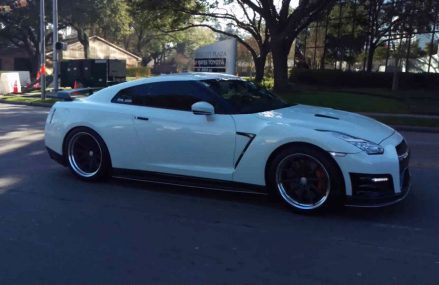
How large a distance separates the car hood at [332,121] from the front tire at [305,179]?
305 mm

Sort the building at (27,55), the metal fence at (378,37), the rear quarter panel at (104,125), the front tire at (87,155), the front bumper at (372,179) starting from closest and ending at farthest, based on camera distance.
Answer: the front bumper at (372,179) → the rear quarter panel at (104,125) → the front tire at (87,155) → the metal fence at (378,37) → the building at (27,55)

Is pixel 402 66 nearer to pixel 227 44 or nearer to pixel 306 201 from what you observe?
pixel 227 44

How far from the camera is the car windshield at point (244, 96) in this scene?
577 centimetres

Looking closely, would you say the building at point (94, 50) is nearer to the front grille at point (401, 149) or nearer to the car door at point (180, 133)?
the car door at point (180, 133)

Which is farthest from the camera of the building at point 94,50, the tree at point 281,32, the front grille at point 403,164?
the building at point 94,50

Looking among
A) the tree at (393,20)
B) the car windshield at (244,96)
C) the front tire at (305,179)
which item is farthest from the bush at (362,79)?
the front tire at (305,179)

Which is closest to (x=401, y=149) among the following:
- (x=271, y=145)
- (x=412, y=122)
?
(x=271, y=145)

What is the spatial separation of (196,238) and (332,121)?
1.95 metres

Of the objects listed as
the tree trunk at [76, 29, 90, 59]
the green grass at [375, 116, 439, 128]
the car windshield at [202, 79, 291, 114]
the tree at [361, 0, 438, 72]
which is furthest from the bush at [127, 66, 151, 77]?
the car windshield at [202, 79, 291, 114]

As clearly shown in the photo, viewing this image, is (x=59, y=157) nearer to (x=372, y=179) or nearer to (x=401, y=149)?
(x=372, y=179)

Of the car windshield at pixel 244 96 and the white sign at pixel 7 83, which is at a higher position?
the car windshield at pixel 244 96

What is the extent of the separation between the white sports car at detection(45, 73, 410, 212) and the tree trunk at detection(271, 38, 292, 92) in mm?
18633

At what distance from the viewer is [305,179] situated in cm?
512

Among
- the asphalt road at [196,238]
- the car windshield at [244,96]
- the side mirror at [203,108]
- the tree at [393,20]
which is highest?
the tree at [393,20]
